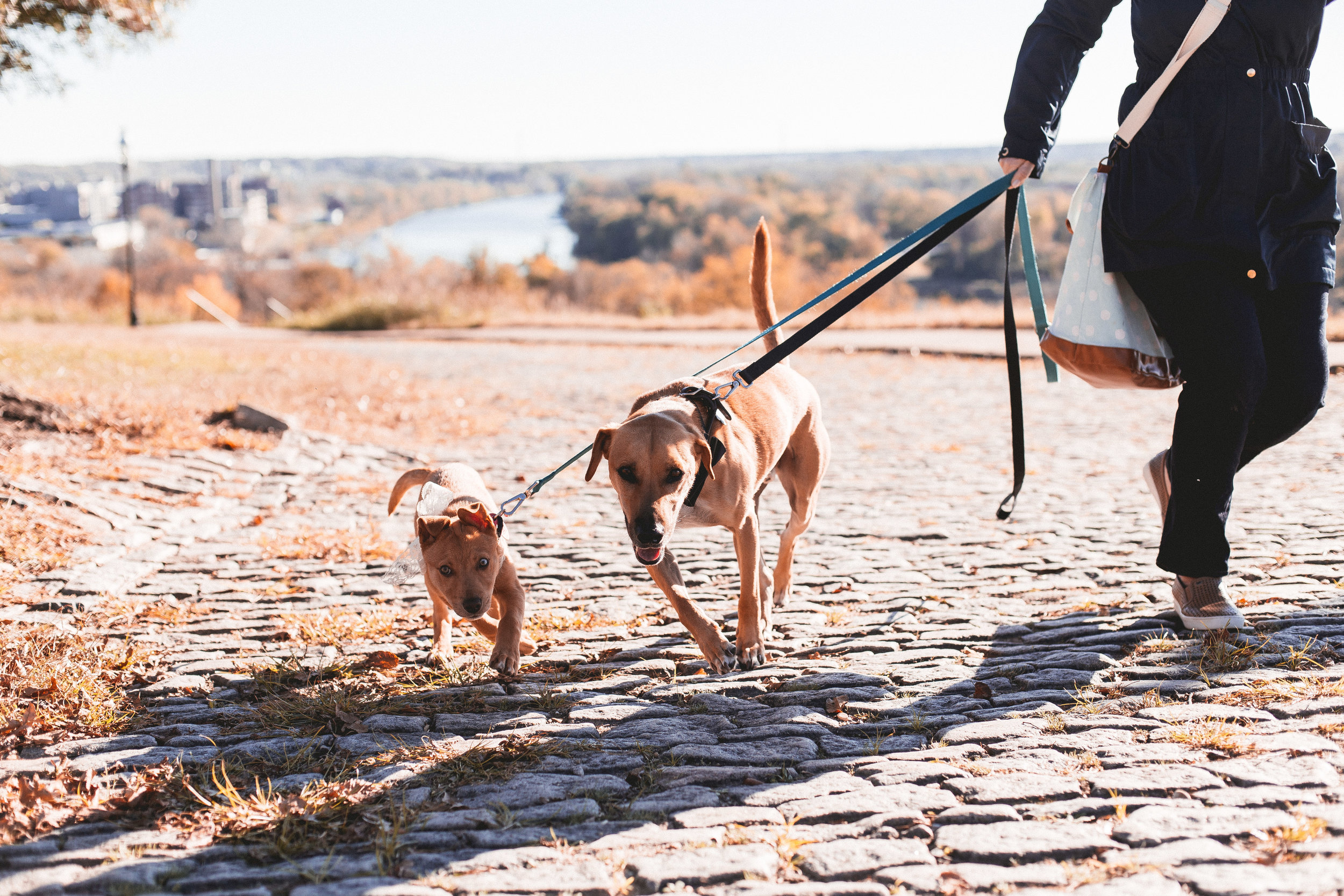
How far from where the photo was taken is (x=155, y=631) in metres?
4.54

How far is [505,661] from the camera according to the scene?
3938mm

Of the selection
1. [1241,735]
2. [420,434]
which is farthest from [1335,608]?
[420,434]

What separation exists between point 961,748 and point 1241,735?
2.53ft

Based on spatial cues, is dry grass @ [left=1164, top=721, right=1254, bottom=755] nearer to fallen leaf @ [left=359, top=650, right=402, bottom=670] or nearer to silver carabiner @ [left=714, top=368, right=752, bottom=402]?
silver carabiner @ [left=714, top=368, right=752, bottom=402]

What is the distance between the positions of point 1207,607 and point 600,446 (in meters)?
2.36

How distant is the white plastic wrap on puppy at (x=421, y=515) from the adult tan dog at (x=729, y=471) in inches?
29.4

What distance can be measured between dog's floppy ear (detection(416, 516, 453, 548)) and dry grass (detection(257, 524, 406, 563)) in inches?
75.4

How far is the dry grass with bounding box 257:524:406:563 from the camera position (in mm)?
5828

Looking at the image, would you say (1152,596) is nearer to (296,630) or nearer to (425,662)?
(425,662)

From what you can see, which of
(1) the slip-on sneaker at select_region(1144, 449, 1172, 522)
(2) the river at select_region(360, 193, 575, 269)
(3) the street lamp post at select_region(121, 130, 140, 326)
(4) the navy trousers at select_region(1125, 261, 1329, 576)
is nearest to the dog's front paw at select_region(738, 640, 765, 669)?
(4) the navy trousers at select_region(1125, 261, 1329, 576)

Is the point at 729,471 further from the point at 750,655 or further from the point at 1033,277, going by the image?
the point at 1033,277

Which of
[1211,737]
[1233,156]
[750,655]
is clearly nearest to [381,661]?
[750,655]

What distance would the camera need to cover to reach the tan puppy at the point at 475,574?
12.8 ft

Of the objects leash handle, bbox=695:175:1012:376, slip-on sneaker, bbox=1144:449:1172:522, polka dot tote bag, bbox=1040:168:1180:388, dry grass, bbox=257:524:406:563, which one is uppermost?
leash handle, bbox=695:175:1012:376
